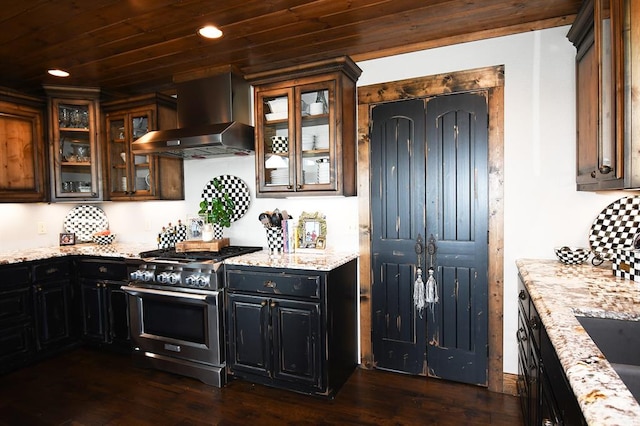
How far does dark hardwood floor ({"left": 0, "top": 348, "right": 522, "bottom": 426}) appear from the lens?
2373 mm

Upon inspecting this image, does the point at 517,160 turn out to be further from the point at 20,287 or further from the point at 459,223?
the point at 20,287

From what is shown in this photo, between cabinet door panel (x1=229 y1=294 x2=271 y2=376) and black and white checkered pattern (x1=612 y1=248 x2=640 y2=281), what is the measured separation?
2129 mm

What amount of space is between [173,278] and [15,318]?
4.74 feet

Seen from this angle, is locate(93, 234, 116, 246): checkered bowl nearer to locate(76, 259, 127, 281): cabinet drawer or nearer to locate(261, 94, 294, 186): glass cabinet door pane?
locate(76, 259, 127, 281): cabinet drawer

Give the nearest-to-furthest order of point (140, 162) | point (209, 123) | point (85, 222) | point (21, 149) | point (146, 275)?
point (146, 275) → point (209, 123) → point (21, 149) → point (140, 162) → point (85, 222)

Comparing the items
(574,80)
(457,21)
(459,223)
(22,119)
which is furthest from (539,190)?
(22,119)

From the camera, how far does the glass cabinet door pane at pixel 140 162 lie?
3.64 meters

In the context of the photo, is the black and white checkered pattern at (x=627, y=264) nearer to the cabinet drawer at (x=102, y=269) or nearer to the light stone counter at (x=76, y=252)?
the light stone counter at (x=76, y=252)

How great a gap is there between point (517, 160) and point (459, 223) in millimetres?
590

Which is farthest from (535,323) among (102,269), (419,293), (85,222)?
(85,222)

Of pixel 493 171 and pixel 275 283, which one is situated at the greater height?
pixel 493 171

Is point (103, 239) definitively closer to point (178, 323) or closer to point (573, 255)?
point (178, 323)

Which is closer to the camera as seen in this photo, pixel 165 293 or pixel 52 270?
pixel 165 293

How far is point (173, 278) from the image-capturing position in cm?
294
